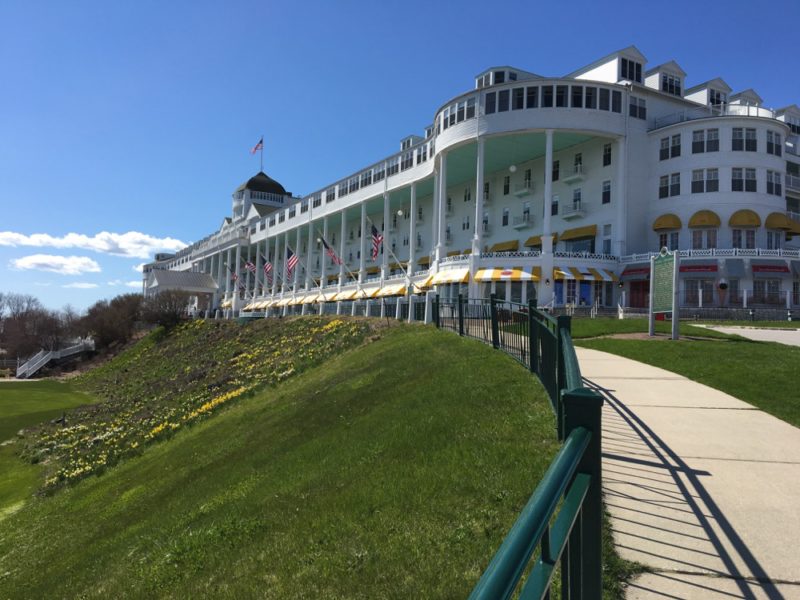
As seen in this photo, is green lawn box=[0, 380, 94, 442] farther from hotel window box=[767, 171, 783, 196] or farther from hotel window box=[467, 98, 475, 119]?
hotel window box=[767, 171, 783, 196]

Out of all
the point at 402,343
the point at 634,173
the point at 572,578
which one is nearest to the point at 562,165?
the point at 634,173

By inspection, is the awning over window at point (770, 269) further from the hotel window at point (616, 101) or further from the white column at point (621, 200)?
the hotel window at point (616, 101)

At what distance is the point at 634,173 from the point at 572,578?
44.5 metres

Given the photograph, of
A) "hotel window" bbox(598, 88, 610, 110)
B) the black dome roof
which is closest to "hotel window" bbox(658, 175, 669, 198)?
"hotel window" bbox(598, 88, 610, 110)

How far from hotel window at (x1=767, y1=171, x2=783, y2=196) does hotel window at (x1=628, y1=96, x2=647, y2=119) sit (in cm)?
965

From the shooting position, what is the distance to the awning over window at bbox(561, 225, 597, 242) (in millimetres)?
42906

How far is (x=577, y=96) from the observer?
4022 cm

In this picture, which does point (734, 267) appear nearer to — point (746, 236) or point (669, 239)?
point (746, 236)

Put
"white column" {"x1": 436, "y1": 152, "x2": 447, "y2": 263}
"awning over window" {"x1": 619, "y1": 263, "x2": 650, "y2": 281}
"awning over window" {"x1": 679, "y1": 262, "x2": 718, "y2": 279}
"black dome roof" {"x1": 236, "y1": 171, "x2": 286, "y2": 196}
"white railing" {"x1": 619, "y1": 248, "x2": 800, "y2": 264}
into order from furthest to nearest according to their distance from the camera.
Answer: "black dome roof" {"x1": 236, "y1": 171, "x2": 286, "y2": 196} < "white column" {"x1": 436, "y1": 152, "x2": 447, "y2": 263} < "awning over window" {"x1": 619, "y1": 263, "x2": 650, "y2": 281} < "awning over window" {"x1": 679, "y1": 262, "x2": 718, "y2": 279} < "white railing" {"x1": 619, "y1": 248, "x2": 800, "y2": 264}

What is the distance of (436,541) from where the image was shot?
4.76m

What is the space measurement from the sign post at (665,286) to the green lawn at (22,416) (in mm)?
20909

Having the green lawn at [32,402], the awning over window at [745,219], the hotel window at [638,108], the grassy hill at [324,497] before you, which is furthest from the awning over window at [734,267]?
the green lawn at [32,402]

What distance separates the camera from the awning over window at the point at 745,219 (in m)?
38.2

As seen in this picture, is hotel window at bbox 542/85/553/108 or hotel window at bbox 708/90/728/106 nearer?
hotel window at bbox 542/85/553/108
